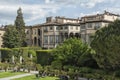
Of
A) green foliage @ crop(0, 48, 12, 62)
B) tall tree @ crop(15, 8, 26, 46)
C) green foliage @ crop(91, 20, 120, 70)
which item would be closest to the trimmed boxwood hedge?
green foliage @ crop(0, 48, 12, 62)

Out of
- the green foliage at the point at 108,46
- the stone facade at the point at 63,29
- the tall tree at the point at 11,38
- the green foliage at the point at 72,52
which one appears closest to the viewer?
the green foliage at the point at 108,46

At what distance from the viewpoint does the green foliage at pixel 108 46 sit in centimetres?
3903

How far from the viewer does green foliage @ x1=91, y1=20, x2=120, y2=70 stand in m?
39.0

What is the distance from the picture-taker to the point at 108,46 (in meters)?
39.8

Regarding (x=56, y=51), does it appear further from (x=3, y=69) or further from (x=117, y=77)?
(x=117, y=77)

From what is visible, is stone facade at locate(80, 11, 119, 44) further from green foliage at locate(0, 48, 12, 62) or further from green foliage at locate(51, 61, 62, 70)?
green foliage at locate(51, 61, 62, 70)

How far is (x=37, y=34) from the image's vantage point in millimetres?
91688

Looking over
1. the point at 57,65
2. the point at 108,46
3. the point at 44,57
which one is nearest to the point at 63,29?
the point at 44,57

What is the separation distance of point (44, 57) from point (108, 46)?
68.7 feet

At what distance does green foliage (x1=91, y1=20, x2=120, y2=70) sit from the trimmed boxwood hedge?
15.5 m

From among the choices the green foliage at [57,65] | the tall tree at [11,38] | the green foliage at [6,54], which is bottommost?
the green foliage at [57,65]

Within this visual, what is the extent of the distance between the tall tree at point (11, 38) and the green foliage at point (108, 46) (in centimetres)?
4976

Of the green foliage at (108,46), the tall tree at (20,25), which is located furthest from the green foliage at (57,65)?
the tall tree at (20,25)

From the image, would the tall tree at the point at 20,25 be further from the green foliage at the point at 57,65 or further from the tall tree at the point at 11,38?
the green foliage at the point at 57,65
